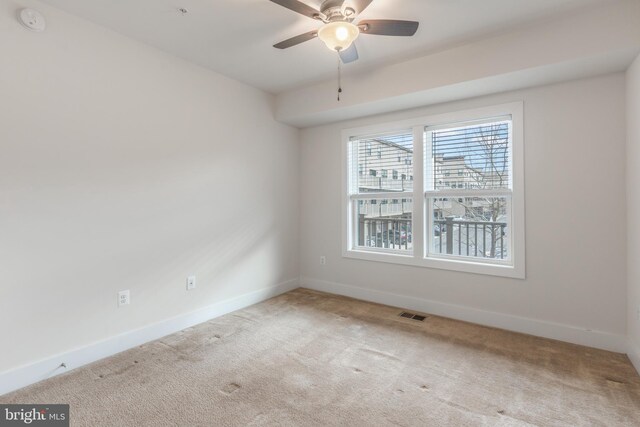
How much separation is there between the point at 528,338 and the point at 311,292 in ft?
8.08

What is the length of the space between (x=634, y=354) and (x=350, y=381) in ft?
7.06

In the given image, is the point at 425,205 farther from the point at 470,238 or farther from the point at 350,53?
the point at 350,53

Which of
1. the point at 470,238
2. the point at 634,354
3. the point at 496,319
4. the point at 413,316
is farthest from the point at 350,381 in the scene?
the point at 634,354

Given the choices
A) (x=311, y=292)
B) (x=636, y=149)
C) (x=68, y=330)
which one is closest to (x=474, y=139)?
(x=636, y=149)

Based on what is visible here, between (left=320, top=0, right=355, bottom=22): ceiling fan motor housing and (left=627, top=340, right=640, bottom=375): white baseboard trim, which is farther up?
(left=320, top=0, right=355, bottom=22): ceiling fan motor housing

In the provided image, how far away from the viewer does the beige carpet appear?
1.85m

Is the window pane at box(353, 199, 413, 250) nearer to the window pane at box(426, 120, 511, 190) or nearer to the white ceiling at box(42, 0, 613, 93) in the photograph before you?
the window pane at box(426, 120, 511, 190)

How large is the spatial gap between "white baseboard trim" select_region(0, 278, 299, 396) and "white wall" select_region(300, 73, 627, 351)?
228cm

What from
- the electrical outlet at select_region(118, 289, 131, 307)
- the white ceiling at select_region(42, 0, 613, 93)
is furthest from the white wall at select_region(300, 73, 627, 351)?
the electrical outlet at select_region(118, 289, 131, 307)

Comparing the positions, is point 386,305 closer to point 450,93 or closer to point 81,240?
point 450,93

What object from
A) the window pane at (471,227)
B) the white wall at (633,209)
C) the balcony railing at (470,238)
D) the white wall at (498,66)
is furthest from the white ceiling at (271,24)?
the balcony railing at (470,238)

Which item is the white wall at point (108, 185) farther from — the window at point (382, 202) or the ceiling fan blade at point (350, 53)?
the ceiling fan blade at point (350, 53)

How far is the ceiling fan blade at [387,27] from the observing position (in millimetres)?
2045

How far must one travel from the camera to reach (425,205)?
11.8ft
